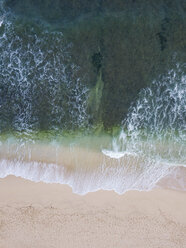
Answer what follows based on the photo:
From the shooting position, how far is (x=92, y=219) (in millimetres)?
4711

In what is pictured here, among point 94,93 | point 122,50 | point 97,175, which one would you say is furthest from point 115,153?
point 122,50

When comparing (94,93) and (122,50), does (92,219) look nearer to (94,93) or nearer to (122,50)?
(94,93)

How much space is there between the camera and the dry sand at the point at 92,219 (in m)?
4.69

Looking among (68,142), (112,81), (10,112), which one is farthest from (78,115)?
(10,112)

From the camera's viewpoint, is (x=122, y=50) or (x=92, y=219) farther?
(x=122, y=50)

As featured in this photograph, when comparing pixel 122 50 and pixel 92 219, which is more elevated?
pixel 122 50

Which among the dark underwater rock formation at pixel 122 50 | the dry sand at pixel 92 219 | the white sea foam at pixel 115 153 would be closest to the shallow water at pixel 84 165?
the white sea foam at pixel 115 153

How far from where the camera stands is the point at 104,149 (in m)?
4.86

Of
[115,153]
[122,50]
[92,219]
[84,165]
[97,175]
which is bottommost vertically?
[92,219]

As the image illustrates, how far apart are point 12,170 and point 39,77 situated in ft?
5.91

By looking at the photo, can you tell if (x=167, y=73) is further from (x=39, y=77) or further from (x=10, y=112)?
(x=10, y=112)

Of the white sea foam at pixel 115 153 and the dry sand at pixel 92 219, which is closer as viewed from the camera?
the dry sand at pixel 92 219

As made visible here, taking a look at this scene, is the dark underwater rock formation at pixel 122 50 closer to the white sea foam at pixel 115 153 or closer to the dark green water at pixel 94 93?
the dark green water at pixel 94 93

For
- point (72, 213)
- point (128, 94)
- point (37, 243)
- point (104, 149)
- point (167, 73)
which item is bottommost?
point (37, 243)
